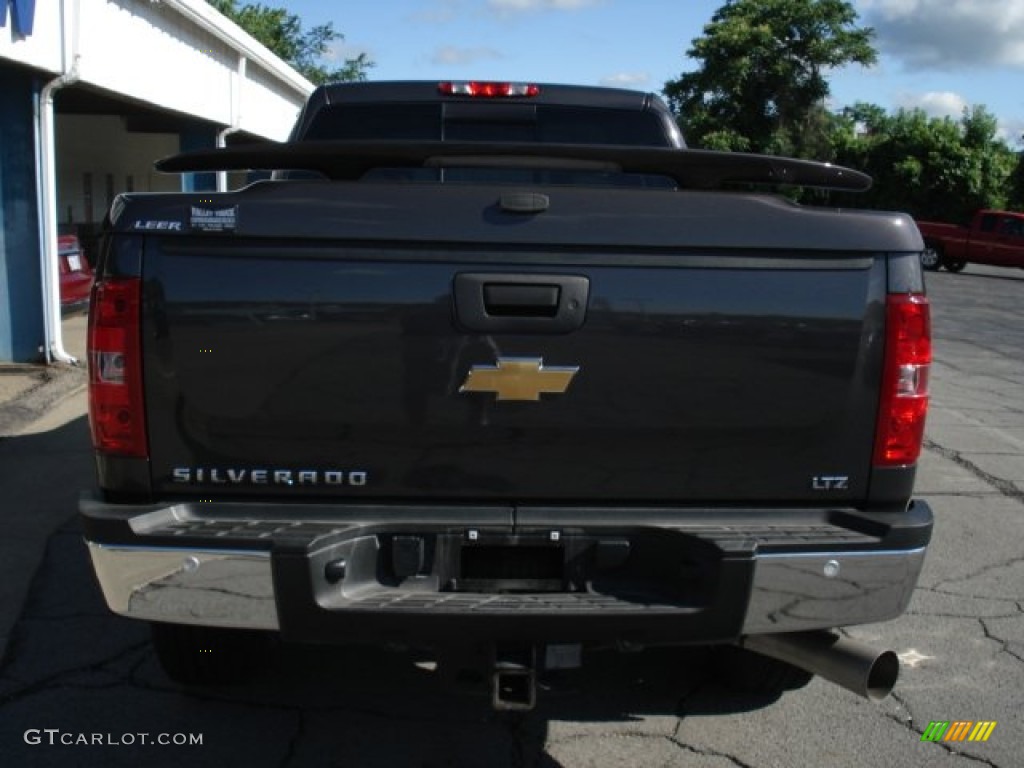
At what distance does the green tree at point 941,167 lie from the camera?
35312mm

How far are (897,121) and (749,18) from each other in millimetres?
7774

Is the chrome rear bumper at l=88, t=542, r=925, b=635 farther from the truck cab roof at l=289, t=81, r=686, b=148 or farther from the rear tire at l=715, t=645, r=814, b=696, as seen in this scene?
the truck cab roof at l=289, t=81, r=686, b=148

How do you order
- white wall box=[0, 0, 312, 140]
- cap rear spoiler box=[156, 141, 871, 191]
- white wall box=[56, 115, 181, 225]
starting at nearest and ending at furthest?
cap rear spoiler box=[156, 141, 871, 191] → white wall box=[0, 0, 312, 140] → white wall box=[56, 115, 181, 225]

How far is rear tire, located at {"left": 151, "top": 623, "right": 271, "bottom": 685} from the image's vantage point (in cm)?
337

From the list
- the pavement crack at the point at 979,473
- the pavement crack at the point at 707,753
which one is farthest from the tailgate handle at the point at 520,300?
the pavement crack at the point at 979,473

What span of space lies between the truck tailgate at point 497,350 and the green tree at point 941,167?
35.8m

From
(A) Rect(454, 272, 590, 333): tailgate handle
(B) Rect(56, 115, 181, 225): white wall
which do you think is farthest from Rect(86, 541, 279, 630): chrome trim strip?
Result: (B) Rect(56, 115, 181, 225): white wall

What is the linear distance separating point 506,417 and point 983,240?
93.3 ft

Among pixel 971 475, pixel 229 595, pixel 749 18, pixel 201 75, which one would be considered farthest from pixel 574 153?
pixel 749 18

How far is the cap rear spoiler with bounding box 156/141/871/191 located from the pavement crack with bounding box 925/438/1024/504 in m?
4.16

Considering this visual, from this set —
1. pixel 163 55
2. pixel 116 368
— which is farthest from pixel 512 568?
pixel 163 55

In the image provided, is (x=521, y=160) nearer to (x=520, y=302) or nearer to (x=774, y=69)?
(x=520, y=302)

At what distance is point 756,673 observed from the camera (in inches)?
145

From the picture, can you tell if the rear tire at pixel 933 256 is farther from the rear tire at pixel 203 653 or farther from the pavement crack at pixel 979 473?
the rear tire at pixel 203 653
